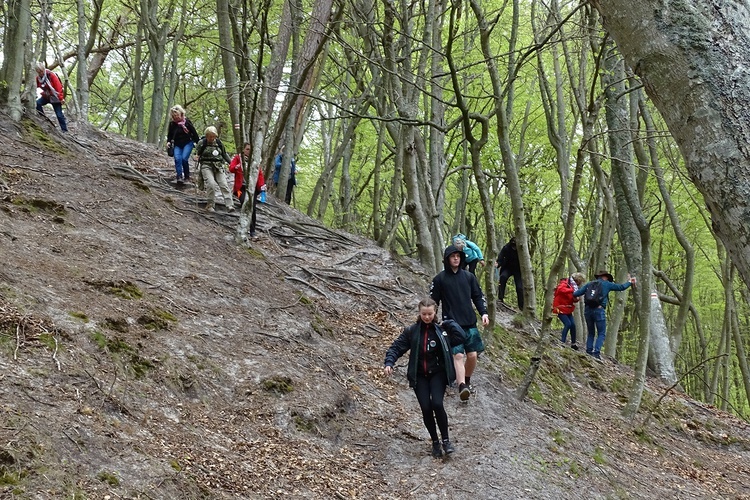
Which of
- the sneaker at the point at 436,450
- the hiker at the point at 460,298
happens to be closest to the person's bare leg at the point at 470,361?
the hiker at the point at 460,298

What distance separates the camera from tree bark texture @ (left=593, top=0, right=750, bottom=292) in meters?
1.64

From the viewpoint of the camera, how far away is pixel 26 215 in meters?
7.40

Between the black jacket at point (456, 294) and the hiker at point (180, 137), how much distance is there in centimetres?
669

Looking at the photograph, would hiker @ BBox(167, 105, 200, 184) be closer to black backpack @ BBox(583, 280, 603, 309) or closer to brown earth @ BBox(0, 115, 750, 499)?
brown earth @ BBox(0, 115, 750, 499)

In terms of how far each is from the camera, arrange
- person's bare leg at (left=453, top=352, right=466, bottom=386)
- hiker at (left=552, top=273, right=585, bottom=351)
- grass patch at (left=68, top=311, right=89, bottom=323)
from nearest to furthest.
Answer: grass patch at (left=68, top=311, right=89, bottom=323)
person's bare leg at (left=453, top=352, right=466, bottom=386)
hiker at (left=552, top=273, right=585, bottom=351)

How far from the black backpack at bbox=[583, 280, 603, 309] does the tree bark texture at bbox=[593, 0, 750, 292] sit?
1049 cm

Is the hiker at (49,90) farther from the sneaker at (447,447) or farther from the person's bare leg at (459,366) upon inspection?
the sneaker at (447,447)

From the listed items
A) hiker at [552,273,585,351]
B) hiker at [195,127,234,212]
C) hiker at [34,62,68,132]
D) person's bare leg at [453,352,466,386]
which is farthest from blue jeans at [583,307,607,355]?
hiker at [34,62,68,132]

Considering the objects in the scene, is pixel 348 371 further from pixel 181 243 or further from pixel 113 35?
pixel 113 35

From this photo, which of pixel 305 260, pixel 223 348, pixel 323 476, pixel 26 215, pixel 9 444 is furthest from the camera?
pixel 305 260

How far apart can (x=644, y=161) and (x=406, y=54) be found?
13.7ft

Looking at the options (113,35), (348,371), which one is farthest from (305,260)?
(113,35)

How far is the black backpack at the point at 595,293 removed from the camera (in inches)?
463

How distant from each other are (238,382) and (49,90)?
360 inches
